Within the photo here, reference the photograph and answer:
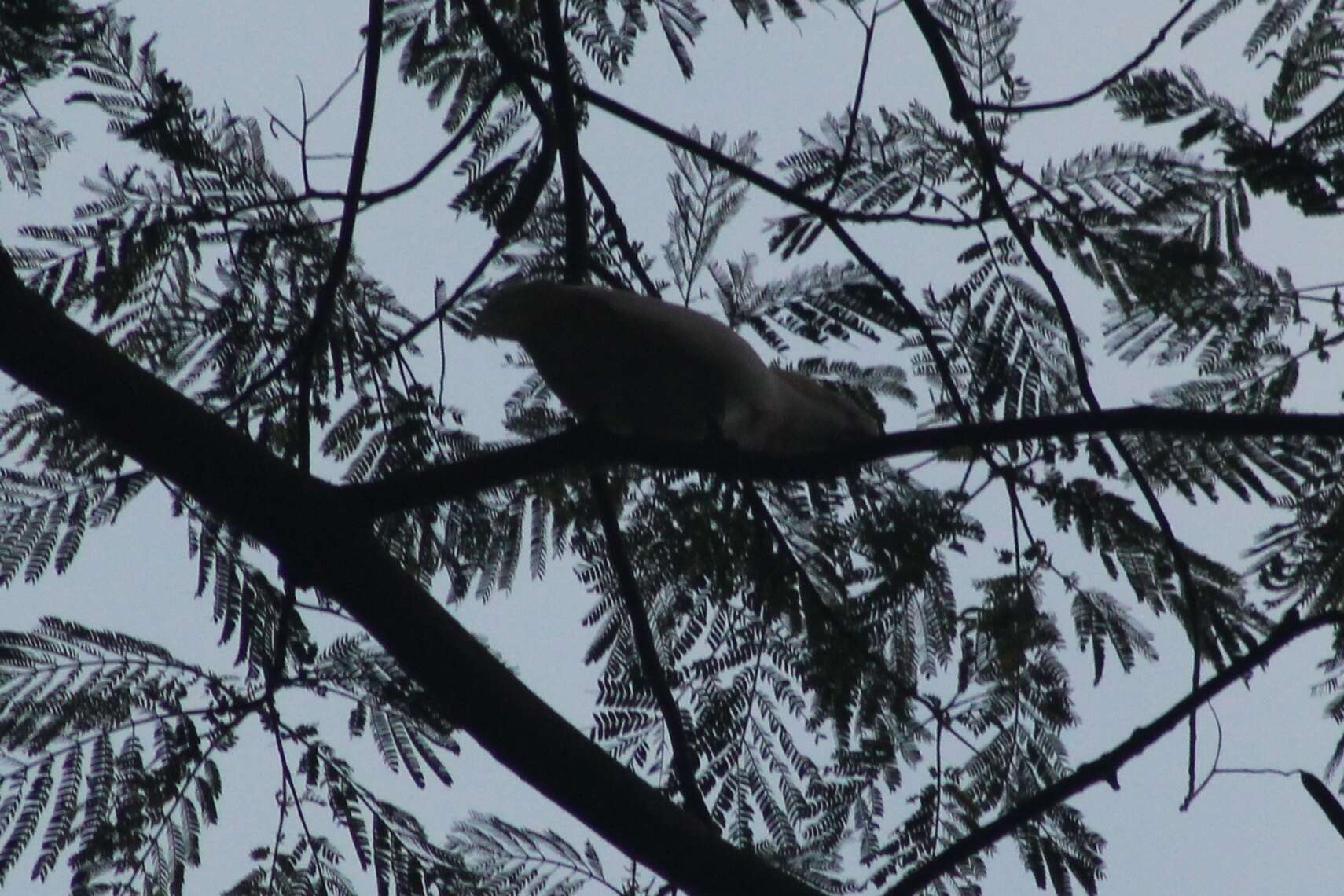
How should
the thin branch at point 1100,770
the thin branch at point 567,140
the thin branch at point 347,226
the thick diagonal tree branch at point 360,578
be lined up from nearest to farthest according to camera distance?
1. the thin branch at point 1100,770
2. the thick diagonal tree branch at point 360,578
3. the thin branch at point 347,226
4. the thin branch at point 567,140

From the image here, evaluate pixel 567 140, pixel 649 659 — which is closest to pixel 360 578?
pixel 649 659

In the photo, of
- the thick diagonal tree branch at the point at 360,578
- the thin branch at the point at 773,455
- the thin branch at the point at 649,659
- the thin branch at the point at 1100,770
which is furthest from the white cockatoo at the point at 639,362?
→ the thin branch at the point at 1100,770

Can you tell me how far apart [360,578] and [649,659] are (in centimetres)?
115

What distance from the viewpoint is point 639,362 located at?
438 centimetres

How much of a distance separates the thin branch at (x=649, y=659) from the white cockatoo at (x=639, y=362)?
29 cm

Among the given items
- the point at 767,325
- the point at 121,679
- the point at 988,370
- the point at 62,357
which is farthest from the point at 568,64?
the point at 121,679

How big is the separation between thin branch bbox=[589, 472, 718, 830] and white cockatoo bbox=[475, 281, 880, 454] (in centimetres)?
29

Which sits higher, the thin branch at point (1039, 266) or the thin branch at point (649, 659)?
the thin branch at point (1039, 266)

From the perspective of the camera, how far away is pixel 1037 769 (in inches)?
187

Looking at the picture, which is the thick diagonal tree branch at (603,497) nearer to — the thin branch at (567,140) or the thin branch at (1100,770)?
the thin branch at (567,140)

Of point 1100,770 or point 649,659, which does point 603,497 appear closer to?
point 649,659

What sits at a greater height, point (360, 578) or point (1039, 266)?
point (1039, 266)

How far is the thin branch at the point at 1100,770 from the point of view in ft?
10.1

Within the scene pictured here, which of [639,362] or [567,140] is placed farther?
[567,140]
